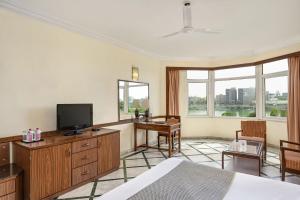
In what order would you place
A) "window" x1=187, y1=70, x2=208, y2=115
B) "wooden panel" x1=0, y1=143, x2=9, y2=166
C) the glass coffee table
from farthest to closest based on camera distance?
"window" x1=187, y1=70, x2=208, y2=115
the glass coffee table
"wooden panel" x1=0, y1=143, x2=9, y2=166

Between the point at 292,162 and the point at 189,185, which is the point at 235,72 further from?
the point at 189,185

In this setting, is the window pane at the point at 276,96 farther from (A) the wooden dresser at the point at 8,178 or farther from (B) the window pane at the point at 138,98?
(A) the wooden dresser at the point at 8,178

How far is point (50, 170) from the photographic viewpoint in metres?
2.52

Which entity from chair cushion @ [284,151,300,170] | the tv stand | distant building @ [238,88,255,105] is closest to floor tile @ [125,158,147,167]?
the tv stand

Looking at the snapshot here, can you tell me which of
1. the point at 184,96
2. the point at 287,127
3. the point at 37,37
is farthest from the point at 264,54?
the point at 37,37

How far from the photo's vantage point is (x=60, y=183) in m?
2.64

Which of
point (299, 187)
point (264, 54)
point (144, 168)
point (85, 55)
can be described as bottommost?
point (144, 168)

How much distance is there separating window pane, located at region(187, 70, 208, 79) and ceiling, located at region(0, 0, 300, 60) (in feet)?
5.00

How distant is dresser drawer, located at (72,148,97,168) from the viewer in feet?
9.34

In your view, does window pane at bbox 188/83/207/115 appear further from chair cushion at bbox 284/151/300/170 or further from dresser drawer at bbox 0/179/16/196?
dresser drawer at bbox 0/179/16/196

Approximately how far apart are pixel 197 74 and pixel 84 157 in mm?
4553

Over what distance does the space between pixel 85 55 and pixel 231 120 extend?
184 inches

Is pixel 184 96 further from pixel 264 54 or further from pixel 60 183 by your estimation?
pixel 60 183

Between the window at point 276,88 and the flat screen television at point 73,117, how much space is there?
15.3 feet
